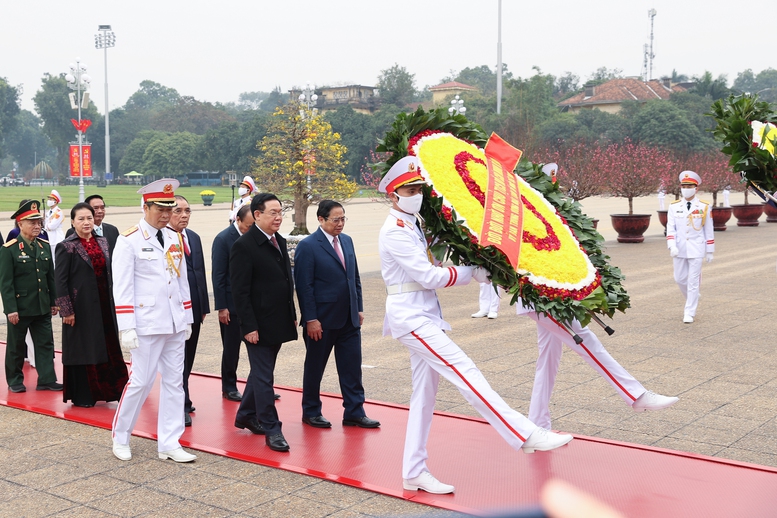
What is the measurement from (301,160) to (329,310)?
32.0 ft

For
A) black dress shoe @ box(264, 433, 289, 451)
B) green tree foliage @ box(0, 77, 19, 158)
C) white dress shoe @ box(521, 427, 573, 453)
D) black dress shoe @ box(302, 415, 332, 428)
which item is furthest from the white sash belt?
green tree foliage @ box(0, 77, 19, 158)

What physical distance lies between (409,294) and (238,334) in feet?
8.42

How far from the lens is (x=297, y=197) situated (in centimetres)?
1620

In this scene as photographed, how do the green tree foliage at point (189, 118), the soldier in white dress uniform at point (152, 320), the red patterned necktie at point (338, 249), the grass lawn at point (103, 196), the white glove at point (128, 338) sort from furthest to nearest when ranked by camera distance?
the green tree foliage at point (189, 118)
the grass lawn at point (103, 196)
the red patterned necktie at point (338, 249)
the soldier in white dress uniform at point (152, 320)
the white glove at point (128, 338)

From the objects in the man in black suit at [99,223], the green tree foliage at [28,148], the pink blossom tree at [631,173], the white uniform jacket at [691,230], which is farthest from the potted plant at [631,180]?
the green tree foliage at [28,148]

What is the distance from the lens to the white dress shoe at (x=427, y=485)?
5.02 m

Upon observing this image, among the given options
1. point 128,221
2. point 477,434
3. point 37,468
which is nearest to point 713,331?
point 477,434

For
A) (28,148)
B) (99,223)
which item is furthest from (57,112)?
(99,223)

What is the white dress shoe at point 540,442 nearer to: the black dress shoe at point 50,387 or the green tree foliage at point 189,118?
the black dress shoe at point 50,387

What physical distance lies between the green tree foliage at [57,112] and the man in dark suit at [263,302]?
102249 millimetres

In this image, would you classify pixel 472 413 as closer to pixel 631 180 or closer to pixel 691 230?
pixel 691 230

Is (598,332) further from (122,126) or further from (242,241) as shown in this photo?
(122,126)

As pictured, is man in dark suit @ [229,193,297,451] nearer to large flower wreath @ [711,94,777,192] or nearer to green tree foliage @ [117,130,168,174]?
large flower wreath @ [711,94,777,192]

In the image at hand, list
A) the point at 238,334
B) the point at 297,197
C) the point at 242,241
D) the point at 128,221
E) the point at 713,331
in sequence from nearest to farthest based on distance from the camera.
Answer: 1. the point at 242,241
2. the point at 238,334
3. the point at 713,331
4. the point at 297,197
5. the point at 128,221
